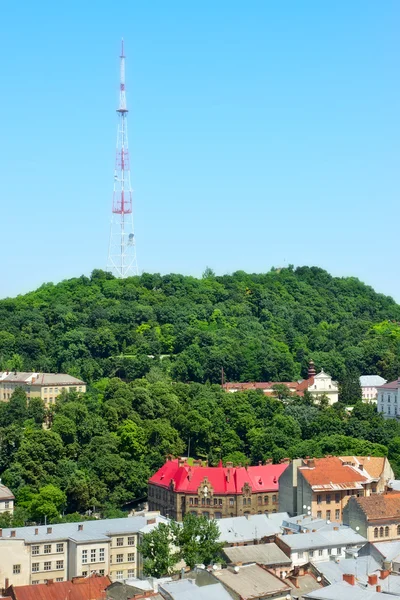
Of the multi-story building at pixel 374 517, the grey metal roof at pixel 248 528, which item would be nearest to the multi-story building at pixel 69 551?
the grey metal roof at pixel 248 528

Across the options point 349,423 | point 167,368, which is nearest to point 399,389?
point 349,423

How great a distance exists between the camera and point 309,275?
166 m

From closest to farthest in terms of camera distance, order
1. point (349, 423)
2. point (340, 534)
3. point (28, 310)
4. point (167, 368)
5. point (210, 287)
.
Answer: point (340, 534), point (349, 423), point (167, 368), point (28, 310), point (210, 287)

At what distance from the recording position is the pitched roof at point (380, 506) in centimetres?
6253

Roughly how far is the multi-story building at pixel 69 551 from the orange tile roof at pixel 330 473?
40.2ft

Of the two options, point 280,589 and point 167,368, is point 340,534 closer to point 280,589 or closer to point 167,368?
point 280,589

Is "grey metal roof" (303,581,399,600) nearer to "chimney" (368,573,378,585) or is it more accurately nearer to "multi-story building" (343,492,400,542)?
"chimney" (368,573,378,585)

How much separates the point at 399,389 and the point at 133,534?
1959 inches

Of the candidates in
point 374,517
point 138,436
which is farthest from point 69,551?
point 138,436

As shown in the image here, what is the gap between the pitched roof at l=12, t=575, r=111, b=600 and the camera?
160 ft

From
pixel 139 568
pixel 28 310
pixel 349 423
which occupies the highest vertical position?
pixel 28 310

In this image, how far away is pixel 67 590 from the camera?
49250 millimetres

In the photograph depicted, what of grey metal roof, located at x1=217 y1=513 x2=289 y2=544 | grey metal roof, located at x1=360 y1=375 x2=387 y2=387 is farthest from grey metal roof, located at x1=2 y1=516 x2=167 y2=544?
grey metal roof, located at x1=360 y1=375 x2=387 y2=387

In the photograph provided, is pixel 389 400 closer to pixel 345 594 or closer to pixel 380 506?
pixel 380 506
